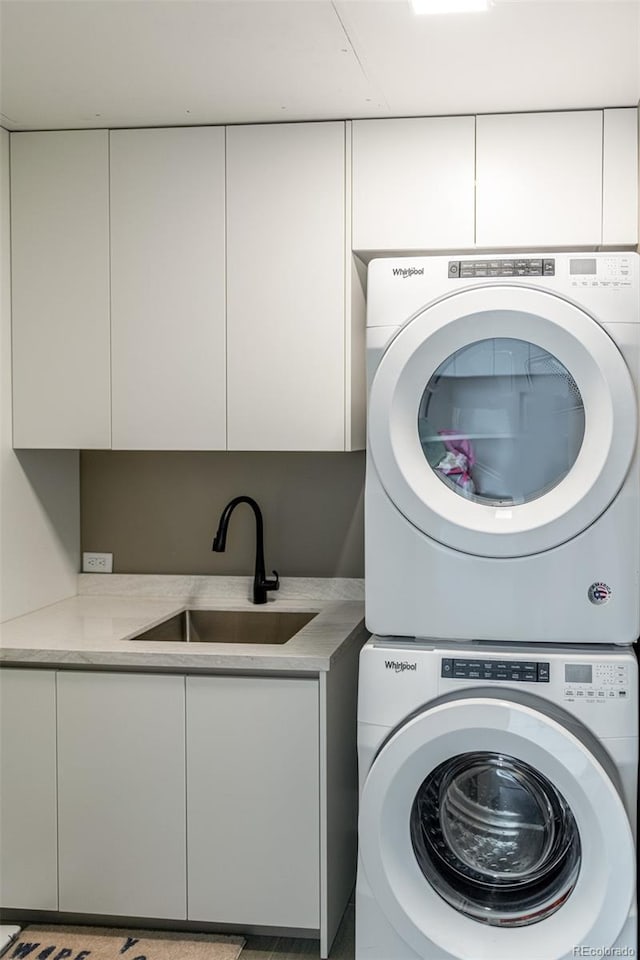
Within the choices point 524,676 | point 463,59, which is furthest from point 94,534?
point 463,59

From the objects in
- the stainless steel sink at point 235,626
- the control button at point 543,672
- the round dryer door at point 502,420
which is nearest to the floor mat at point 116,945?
the stainless steel sink at point 235,626

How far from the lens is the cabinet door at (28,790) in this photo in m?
2.69

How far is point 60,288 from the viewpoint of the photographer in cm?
300

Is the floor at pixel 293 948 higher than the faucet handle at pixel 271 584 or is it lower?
lower

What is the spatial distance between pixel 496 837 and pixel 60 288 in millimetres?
2006

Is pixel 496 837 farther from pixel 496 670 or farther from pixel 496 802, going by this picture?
pixel 496 670

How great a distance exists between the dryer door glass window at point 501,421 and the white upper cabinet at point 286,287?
53cm

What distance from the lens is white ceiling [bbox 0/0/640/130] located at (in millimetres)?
2160

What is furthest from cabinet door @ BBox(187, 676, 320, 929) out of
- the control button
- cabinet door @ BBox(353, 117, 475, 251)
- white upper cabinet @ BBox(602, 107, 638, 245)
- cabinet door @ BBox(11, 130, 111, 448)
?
white upper cabinet @ BBox(602, 107, 638, 245)

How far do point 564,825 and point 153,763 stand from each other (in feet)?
3.55

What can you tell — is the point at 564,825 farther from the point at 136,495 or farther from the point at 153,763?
the point at 136,495

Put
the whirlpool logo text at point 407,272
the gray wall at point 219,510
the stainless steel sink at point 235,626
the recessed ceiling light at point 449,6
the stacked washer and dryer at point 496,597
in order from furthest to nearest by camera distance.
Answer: the gray wall at point 219,510
the stainless steel sink at point 235,626
the whirlpool logo text at point 407,272
the stacked washer and dryer at point 496,597
the recessed ceiling light at point 449,6

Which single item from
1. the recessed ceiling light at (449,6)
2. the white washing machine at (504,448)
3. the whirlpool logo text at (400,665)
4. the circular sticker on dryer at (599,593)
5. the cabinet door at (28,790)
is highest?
the recessed ceiling light at (449,6)

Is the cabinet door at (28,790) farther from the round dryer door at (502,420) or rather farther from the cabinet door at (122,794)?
the round dryer door at (502,420)
